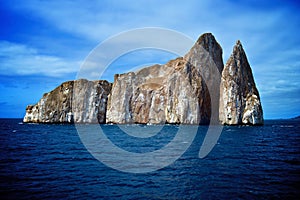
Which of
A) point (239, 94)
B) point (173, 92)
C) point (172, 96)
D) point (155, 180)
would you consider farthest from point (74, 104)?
point (155, 180)

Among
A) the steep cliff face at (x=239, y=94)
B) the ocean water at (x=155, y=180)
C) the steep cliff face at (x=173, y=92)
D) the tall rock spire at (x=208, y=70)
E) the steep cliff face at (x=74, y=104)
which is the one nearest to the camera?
the ocean water at (x=155, y=180)

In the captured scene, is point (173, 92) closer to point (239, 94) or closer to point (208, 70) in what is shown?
point (208, 70)

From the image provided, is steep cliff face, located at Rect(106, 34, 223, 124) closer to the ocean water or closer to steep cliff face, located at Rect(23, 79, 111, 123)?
steep cliff face, located at Rect(23, 79, 111, 123)

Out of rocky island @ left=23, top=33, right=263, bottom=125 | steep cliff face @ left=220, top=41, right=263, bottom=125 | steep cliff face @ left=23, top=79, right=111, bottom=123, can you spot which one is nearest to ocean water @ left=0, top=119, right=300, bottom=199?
steep cliff face @ left=220, top=41, right=263, bottom=125

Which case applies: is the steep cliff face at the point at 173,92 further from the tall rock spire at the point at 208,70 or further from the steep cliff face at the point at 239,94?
the steep cliff face at the point at 239,94

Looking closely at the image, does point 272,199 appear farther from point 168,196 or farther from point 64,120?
point 64,120

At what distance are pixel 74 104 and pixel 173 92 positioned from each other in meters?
56.8

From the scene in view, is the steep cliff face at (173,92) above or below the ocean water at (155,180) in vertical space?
above

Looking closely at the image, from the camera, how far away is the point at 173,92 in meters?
120

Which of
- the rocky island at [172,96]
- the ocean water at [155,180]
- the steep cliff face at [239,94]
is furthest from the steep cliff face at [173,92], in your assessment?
the ocean water at [155,180]

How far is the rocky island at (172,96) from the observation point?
102m

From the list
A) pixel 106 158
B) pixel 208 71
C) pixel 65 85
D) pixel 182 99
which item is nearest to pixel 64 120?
pixel 65 85

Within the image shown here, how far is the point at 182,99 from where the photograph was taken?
114 m

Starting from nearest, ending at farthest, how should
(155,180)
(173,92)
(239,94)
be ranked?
1. (155,180)
2. (239,94)
3. (173,92)
